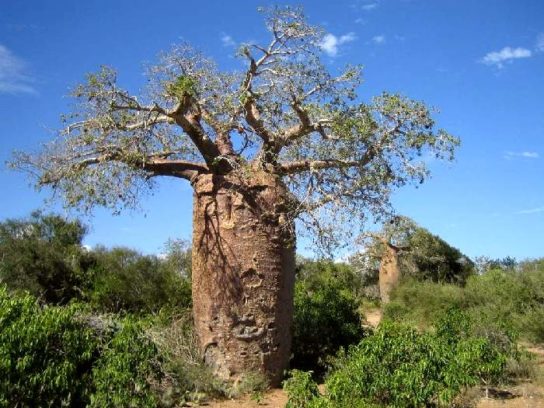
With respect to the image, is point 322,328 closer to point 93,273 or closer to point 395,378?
point 395,378

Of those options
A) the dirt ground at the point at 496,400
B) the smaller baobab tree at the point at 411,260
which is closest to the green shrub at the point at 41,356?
the dirt ground at the point at 496,400

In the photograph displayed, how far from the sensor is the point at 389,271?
1973 cm

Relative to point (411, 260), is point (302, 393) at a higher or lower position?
lower

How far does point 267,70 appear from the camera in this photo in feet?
23.0

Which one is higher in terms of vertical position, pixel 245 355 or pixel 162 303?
pixel 162 303

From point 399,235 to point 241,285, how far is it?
13.1m

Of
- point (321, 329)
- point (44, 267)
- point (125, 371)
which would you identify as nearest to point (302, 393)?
point (125, 371)

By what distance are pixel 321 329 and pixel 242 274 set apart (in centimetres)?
222

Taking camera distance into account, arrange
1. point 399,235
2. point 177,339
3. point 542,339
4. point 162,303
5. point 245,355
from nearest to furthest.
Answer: point 245,355 < point 177,339 < point 542,339 < point 162,303 < point 399,235

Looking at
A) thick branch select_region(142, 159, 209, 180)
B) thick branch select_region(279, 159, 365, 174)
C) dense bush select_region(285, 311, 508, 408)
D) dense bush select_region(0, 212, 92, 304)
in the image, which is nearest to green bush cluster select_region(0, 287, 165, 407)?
dense bush select_region(285, 311, 508, 408)

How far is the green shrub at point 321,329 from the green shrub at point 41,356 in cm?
375

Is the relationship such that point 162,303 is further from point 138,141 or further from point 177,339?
point 138,141

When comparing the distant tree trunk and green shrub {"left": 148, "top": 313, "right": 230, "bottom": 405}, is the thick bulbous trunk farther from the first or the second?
the distant tree trunk

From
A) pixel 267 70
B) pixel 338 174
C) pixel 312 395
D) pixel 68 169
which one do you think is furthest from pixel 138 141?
pixel 312 395
